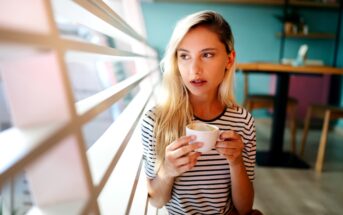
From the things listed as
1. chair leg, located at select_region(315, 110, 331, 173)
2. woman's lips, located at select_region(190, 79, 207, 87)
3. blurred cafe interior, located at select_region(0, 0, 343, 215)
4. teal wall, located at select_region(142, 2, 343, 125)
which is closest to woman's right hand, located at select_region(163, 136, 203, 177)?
blurred cafe interior, located at select_region(0, 0, 343, 215)

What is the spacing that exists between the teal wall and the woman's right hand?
3.94 metres

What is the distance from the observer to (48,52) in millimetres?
318

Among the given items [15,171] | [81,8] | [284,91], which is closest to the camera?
[15,171]

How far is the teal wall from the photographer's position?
4500mm

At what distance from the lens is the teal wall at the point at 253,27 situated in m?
4.50

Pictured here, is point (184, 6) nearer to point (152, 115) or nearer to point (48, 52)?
point (152, 115)

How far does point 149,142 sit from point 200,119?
198 mm

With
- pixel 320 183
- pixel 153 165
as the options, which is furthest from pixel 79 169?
pixel 320 183

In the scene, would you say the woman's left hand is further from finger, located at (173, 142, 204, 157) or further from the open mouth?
the open mouth

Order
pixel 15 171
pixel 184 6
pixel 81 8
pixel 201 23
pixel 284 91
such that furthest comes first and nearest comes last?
pixel 184 6
pixel 284 91
pixel 201 23
pixel 81 8
pixel 15 171

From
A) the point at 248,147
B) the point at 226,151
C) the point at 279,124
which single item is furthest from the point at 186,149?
the point at 279,124

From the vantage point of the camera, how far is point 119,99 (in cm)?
68

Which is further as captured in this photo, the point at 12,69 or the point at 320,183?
the point at 320,183

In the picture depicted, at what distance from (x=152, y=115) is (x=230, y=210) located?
444 millimetres
